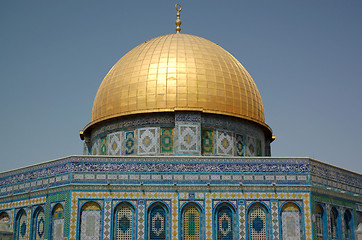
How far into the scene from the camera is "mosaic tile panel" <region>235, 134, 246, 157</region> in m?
21.8

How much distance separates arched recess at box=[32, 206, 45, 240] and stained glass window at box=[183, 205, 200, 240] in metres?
5.03

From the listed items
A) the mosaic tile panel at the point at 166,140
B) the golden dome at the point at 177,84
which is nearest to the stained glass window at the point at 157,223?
the mosaic tile panel at the point at 166,140

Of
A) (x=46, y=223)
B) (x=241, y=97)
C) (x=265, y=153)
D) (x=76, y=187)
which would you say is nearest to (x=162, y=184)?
(x=76, y=187)

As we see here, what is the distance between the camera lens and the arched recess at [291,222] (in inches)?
690

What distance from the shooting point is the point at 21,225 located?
64.3 ft

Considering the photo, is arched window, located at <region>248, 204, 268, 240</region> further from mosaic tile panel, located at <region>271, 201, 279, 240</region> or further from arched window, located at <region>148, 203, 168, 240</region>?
arched window, located at <region>148, 203, 168, 240</region>

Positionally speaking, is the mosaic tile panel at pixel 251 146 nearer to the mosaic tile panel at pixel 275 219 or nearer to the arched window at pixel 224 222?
the mosaic tile panel at pixel 275 219

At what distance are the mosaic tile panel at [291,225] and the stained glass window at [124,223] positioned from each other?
202 inches

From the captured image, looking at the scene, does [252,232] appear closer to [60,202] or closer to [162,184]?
[162,184]

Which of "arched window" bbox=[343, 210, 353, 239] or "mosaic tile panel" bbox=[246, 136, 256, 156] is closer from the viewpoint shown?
"arched window" bbox=[343, 210, 353, 239]

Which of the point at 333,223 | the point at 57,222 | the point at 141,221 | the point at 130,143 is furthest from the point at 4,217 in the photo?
the point at 333,223

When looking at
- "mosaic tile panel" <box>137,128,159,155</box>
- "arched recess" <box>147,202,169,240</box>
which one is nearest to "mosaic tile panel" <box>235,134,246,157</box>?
"mosaic tile panel" <box>137,128,159,155</box>

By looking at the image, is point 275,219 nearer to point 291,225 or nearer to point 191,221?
point 291,225

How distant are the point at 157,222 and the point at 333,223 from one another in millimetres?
6502
